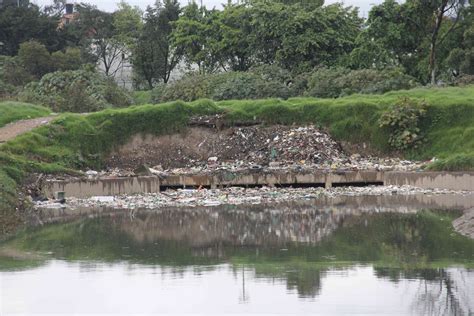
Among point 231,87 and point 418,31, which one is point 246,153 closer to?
point 231,87

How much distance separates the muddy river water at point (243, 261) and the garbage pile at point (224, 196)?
87 centimetres

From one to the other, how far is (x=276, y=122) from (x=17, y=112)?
7.76 m

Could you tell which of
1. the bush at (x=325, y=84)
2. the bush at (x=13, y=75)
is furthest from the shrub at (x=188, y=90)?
the bush at (x=13, y=75)

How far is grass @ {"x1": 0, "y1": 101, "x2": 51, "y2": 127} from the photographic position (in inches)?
1115

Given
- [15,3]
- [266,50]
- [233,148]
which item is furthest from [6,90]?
[15,3]

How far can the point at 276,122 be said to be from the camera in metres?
28.9

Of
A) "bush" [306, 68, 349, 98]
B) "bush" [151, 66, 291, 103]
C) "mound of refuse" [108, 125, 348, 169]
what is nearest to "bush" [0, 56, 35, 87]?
"bush" [151, 66, 291, 103]

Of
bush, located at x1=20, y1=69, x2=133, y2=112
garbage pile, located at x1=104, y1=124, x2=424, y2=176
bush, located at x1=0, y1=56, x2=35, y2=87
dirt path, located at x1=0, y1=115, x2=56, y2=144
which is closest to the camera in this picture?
dirt path, located at x1=0, y1=115, x2=56, y2=144

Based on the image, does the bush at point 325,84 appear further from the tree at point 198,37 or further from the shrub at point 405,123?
the tree at point 198,37

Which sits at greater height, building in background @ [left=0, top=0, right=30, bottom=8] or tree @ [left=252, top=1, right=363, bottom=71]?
building in background @ [left=0, top=0, right=30, bottom=8]

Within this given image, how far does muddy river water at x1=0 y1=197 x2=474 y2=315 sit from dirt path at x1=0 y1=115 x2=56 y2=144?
5.21 m

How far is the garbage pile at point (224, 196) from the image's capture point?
2281cm

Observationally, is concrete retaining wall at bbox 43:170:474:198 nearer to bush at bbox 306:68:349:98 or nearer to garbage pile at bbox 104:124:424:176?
garbage pile at bbox 104:124:424:176

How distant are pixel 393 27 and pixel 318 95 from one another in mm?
5378
